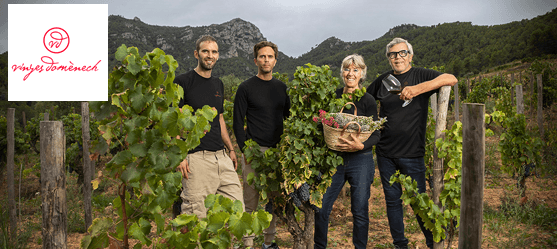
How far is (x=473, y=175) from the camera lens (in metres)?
1.57

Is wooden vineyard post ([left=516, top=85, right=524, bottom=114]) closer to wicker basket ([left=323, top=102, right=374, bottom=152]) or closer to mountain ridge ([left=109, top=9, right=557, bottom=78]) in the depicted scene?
wicker basket ([left=323, top=102, right=374, bottom=152])

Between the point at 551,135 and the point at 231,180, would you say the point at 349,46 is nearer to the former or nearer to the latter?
the point at 551,135

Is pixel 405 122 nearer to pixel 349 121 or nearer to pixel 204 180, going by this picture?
pixel 349 121

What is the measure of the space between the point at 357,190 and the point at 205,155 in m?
1.43

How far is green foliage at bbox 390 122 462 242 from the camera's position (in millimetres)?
2605

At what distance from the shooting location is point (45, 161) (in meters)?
1.96

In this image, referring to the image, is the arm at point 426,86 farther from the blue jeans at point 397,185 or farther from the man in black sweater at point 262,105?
the man in black sweater at point 262,105

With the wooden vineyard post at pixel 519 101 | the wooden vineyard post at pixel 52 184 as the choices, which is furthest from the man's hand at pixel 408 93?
the wooden vineyard post at pixel 519 101

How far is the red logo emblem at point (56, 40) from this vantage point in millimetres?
1693

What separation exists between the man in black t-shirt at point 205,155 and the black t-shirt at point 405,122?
1527mm

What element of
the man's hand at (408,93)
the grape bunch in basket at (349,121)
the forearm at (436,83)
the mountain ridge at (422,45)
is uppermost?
the mountain ridge at (422,45)

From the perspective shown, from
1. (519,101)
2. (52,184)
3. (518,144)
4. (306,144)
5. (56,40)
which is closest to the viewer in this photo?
(56,40)

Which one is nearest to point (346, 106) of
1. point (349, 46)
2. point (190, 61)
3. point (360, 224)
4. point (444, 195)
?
point (360, 224)

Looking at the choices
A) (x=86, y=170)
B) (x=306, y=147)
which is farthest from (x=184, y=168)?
(x=86, y=170)
